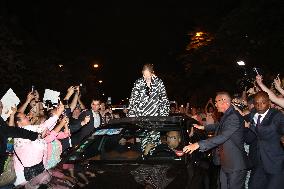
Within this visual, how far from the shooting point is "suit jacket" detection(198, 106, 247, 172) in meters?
5.61

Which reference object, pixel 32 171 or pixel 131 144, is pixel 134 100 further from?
pixel 32 171

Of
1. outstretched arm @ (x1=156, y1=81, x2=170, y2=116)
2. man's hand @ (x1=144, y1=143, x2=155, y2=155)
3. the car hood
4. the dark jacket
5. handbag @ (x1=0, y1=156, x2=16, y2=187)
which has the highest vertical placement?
outstretched arm @ (x1=156, y1=81, x2=170, y2=116)

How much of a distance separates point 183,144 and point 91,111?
385cm

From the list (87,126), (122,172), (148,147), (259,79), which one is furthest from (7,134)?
(259,79)

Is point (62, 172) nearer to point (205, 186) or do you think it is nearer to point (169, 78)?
point (205, 186)

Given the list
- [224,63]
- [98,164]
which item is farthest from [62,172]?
[224,63]

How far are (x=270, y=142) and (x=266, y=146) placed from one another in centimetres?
8

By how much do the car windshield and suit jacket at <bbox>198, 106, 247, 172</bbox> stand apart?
540 millimetres

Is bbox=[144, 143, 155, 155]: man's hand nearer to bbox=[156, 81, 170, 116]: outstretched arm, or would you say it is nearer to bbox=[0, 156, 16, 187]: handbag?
bbox=[156, 81, 170, 116]: outstretched arm

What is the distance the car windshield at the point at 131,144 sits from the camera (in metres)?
5.57

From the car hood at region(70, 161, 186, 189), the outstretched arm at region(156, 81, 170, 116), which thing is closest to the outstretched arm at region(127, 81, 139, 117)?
the outstretched arm at region(156, 81, 170, 116)

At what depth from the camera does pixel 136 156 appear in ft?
18.8

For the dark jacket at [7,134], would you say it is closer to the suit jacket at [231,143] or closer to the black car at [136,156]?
the black car at [136,156]

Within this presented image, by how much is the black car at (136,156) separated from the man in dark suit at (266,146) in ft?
2.55
